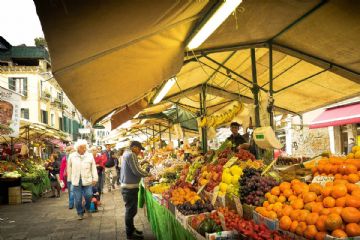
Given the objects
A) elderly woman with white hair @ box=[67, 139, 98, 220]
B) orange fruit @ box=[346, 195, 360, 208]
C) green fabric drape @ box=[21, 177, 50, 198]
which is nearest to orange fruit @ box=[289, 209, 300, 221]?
orange fruit @ box=[346, 195, 360, 208]

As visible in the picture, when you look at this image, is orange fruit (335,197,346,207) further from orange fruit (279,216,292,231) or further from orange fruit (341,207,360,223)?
orange fruit (279,216,292,231)

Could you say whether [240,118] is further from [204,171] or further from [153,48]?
[153,48]

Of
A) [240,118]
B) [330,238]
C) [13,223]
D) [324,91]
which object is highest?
[324,91]

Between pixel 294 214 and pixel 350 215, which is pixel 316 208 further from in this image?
pixel 350 215

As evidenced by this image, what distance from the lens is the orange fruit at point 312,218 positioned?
293 centimetres

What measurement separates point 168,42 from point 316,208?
2.31m

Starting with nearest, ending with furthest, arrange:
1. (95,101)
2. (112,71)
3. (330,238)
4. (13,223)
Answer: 1. (330,238)
2. (112,71)
3. (95,101)
4. (13,223)

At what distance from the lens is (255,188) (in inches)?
162

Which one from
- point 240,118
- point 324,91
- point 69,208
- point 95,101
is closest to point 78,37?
point 95,101

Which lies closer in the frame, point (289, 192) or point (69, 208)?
point (289, 192)

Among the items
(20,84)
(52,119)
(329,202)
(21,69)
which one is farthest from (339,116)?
(52,119)

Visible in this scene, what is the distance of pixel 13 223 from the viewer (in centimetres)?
939

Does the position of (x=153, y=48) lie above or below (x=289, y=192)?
above

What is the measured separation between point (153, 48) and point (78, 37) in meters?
1.08
